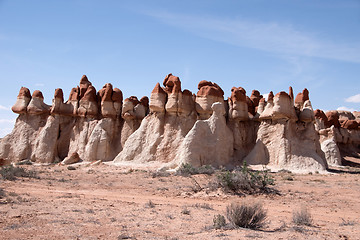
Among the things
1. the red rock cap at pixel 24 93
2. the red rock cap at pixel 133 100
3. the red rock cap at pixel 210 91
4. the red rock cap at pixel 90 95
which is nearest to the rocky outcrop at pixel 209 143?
the red rock cap at pixel 210 91

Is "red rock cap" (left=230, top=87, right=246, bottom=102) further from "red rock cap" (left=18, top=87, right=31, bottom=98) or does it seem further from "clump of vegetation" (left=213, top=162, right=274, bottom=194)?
"red rock cap" (left=18, top=87, right=31, bottom=98)

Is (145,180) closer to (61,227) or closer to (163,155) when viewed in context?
(163,155)

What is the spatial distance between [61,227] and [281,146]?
2001 centimetres

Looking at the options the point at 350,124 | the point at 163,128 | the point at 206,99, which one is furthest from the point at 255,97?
the point at 350,124

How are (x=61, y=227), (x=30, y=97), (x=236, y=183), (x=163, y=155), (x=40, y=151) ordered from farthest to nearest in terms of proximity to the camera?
(x=30, y=97)
(x=40, y=151)
(x=163, y=155)
(x=236, y=183)
(x=61, y=227)

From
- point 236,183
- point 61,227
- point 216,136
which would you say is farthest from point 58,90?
point 61,227

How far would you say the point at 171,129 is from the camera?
26.8 metres

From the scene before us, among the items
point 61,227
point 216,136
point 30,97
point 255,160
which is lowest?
point 61,227

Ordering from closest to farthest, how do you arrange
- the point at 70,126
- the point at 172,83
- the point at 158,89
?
the point at 158,89 < the point at 172,83 < the point at 70,126

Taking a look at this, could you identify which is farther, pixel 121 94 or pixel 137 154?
pixel 121 94

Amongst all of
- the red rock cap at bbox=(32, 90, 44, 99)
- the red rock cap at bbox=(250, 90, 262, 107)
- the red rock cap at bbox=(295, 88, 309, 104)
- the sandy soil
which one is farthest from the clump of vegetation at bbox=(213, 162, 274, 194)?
the red rock cap at bbox=(32, 90, 44, 99)

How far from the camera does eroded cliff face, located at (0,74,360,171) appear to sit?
24.2 m

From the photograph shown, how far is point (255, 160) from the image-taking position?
24562 mm

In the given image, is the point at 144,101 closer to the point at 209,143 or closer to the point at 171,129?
the point at 171,129
